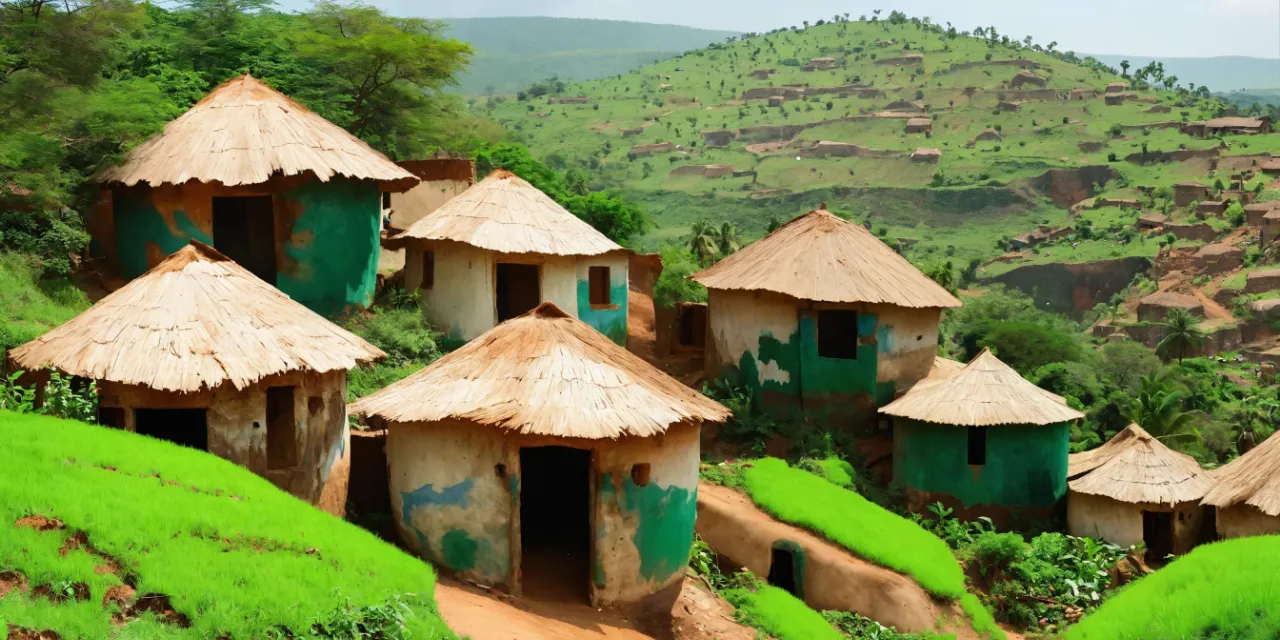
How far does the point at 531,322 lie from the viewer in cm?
1405

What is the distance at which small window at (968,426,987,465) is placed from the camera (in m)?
20.9

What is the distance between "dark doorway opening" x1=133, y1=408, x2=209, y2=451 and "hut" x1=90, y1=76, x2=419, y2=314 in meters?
4.41

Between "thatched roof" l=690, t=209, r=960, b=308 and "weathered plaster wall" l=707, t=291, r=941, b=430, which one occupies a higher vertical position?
"thatched roof" l=690, t=209, r=960, b=308

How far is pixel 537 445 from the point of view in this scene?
42.2ft

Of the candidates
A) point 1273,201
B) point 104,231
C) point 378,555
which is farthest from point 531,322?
point 1273,201

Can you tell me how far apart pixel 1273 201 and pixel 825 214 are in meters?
61.7

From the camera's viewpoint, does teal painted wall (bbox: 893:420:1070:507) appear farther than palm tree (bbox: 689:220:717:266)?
No

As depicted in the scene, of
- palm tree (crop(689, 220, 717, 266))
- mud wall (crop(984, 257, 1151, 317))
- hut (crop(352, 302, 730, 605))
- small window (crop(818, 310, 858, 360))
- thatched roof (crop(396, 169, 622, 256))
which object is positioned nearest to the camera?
hut (crop(352, 302, 730, 605))

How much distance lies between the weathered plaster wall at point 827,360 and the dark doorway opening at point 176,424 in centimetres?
1015

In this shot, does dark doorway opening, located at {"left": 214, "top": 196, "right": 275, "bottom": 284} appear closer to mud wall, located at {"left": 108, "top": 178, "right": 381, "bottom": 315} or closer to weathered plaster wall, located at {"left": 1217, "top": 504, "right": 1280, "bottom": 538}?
mud wall, located at {"left": 108, "top": 178, "right": 381, "bottom": 315}

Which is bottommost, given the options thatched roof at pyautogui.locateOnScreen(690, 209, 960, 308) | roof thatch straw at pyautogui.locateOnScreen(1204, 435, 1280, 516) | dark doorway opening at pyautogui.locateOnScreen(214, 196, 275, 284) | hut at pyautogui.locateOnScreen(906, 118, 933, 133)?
roof thatch straw at pyautogui.locateOnScreen(1204, 435, 1280, 516)

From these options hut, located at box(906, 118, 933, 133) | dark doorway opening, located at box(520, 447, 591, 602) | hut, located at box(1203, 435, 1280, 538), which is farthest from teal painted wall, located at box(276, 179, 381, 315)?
hut, located at box(906, 118, 933, 133)

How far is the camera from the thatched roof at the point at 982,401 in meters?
20.4

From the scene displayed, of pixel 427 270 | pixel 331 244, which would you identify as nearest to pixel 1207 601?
pixel 331 244
